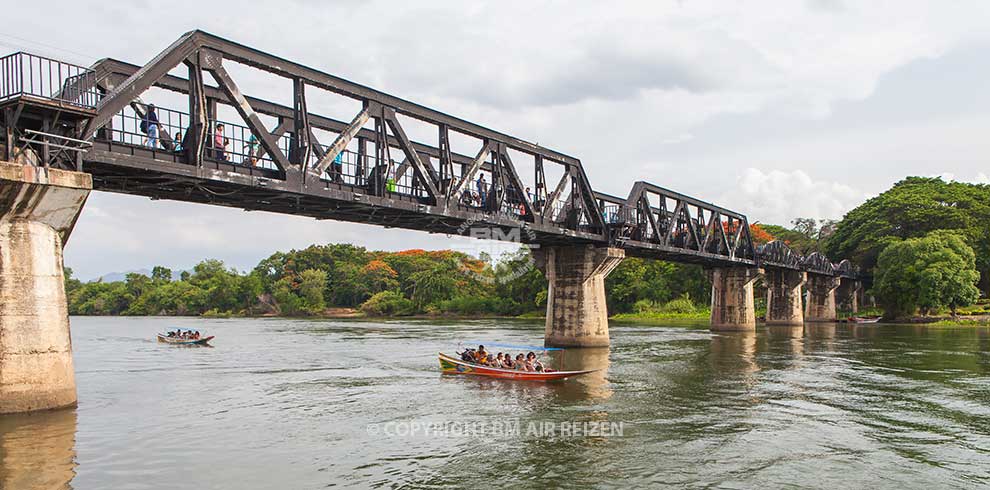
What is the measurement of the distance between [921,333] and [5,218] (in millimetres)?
75520

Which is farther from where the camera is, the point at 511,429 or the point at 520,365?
the point at 520,365

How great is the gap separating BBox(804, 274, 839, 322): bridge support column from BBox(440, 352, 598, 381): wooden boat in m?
86.0

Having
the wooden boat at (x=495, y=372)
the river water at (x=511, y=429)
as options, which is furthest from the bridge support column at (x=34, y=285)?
the wooden boat at (x=495, y=372)

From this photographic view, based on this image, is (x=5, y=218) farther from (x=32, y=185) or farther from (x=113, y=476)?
(x=113, y=476)

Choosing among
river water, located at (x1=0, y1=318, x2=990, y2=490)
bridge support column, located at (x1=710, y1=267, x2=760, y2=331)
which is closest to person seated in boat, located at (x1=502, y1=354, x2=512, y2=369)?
river water, located at (x1=0, y1=318, x2=990, y2=490)

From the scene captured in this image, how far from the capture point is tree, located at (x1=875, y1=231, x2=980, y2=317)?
85.8m

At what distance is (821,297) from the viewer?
108 metres

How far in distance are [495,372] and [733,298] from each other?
175 feet

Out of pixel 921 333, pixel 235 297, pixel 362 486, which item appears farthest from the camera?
pixel 235 297

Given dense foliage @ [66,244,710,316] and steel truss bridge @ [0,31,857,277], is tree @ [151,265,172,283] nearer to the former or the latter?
dense foliage @ [66,244,710,316]

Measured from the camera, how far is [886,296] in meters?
93.6

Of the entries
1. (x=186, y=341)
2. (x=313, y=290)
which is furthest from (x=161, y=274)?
(x=186, y=341)

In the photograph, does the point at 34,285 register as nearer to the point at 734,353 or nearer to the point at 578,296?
the point at 578,296

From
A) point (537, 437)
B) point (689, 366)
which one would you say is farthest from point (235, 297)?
point (537, 437)
